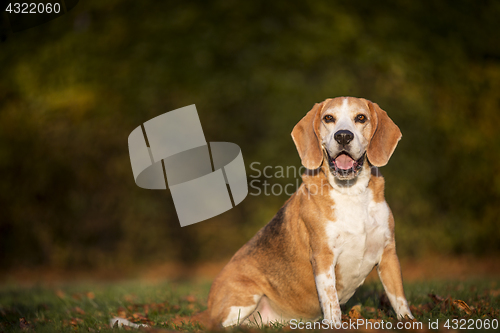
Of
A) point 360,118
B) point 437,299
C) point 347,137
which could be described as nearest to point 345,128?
point 347,137

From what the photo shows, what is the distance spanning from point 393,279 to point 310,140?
141 cm

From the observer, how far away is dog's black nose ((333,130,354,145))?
3607 mm

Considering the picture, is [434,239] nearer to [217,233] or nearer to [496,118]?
[496,118]

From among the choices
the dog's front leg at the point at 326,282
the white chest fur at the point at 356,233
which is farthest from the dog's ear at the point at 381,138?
the dog's front leg at the point at 326,282

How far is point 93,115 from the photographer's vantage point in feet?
34.9

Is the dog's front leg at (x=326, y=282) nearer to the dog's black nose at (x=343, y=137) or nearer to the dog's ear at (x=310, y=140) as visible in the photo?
the dog's ear at (x=310, y=140)

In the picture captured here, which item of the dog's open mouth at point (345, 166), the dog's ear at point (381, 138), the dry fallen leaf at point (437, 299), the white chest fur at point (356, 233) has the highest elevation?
the dog's ear at point (381, 138)

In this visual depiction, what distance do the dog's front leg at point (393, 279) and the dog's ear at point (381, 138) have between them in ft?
2.48

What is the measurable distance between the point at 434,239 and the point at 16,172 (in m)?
10.0

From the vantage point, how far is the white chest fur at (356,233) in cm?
363

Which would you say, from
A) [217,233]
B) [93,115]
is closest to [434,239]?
[217,233]

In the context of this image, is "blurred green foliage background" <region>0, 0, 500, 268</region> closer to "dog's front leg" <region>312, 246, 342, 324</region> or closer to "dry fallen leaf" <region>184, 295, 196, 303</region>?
"dry fallen leaf" <region>184, 295, 196, 303</region>

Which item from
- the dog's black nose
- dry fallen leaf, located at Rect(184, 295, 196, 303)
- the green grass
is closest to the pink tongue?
the dog's black nose

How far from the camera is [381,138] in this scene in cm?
388
